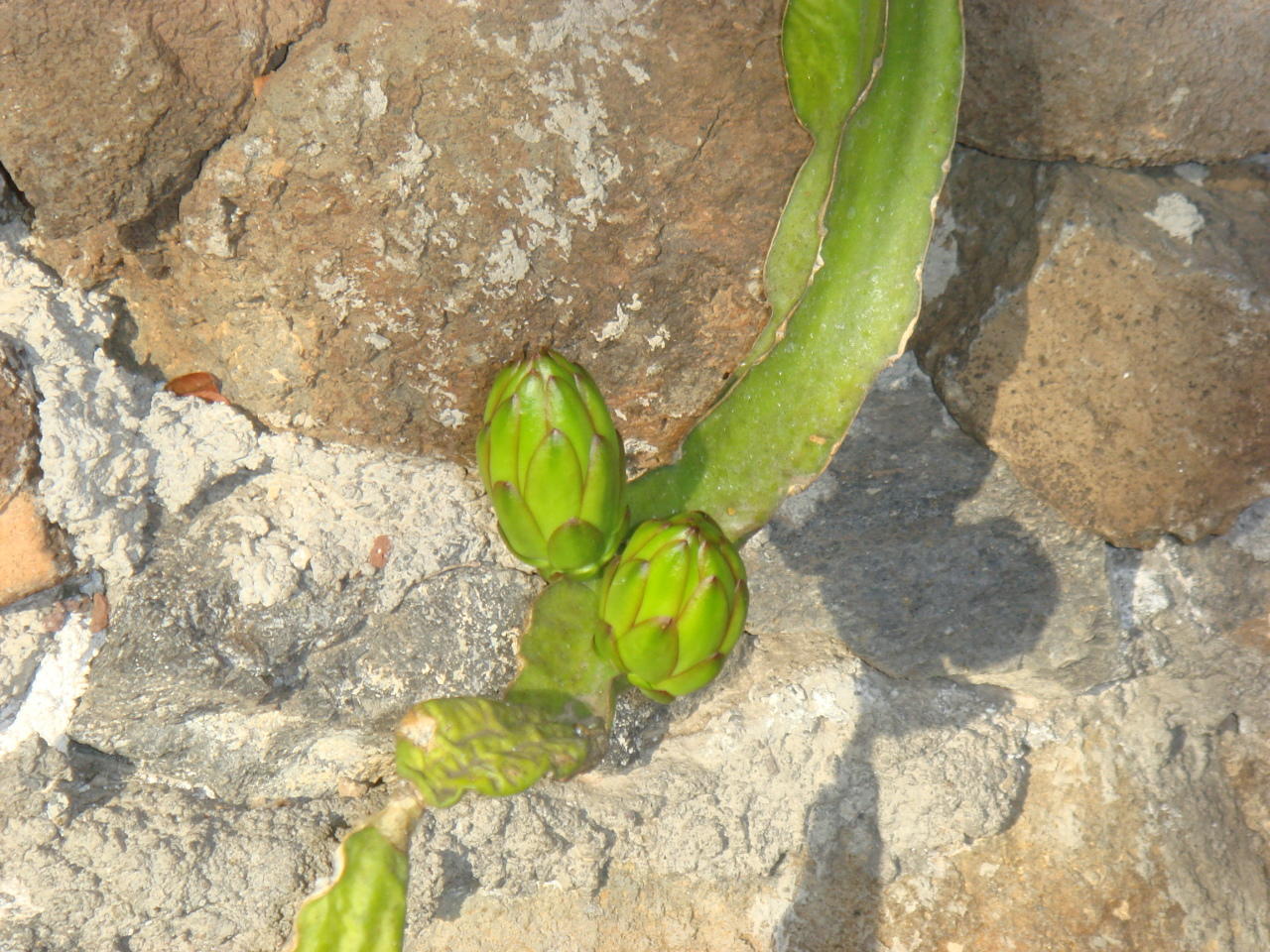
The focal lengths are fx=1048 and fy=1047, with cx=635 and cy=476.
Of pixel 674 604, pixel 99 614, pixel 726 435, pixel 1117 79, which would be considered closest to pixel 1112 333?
pixel 1117 79

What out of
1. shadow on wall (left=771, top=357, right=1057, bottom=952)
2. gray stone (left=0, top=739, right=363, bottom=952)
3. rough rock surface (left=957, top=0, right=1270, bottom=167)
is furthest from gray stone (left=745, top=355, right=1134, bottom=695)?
gray stone (left=0, top=739, right=363, bottom=952)

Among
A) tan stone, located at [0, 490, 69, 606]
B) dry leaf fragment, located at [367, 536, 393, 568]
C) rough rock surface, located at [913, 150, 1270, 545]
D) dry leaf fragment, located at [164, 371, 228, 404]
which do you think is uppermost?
rough rock surface, located at [913, 150, 1270, 545]

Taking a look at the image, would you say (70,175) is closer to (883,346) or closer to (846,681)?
(883,346)

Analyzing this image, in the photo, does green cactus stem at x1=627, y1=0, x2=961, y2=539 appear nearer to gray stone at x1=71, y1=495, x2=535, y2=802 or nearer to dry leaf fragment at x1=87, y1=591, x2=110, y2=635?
gray stone at x1=71, y1=495, x2=535, y2=802

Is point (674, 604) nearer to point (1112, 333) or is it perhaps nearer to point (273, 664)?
point (273, 664)

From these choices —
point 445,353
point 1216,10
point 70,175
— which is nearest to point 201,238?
point 70,175

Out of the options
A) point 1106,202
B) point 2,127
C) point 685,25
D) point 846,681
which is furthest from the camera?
point 846,681

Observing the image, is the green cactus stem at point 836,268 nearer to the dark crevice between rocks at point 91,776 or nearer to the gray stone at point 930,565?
the gray stone at point 930,565
